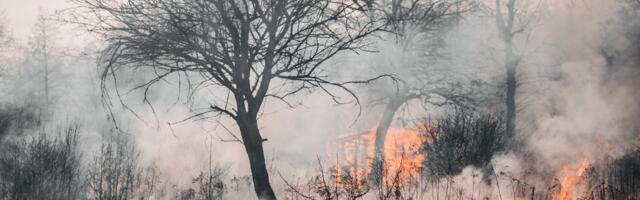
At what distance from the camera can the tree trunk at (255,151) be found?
530 cm

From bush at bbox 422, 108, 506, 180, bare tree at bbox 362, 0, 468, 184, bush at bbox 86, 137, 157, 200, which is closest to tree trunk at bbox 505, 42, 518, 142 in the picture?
bare tree at bbox 362, 0, 468, 184

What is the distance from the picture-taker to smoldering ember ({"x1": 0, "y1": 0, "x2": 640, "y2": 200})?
16.0ft

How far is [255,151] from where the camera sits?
535 centimetres

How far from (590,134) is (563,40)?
3.38 meters

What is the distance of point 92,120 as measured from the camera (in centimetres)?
1800

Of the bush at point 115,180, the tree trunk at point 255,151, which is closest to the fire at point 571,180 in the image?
the tree trunk at point 255,151

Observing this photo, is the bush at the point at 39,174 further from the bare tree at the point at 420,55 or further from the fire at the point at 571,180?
the fire at the point at 571,180

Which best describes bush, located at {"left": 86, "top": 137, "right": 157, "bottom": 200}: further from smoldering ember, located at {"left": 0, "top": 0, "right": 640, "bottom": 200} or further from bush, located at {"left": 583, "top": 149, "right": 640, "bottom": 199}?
bush, located at {"left": 583, "top": 149, "right": 640, "bottom": 199}

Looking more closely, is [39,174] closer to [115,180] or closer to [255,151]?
[115,180]

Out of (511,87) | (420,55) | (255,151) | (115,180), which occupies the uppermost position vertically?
(420,55)

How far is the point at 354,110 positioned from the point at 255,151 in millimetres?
10744

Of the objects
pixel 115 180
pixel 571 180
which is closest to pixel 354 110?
pixel 571 180

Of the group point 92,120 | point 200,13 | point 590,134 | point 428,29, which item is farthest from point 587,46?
point 92,120

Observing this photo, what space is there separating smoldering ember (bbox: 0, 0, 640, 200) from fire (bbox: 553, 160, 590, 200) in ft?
0.16
